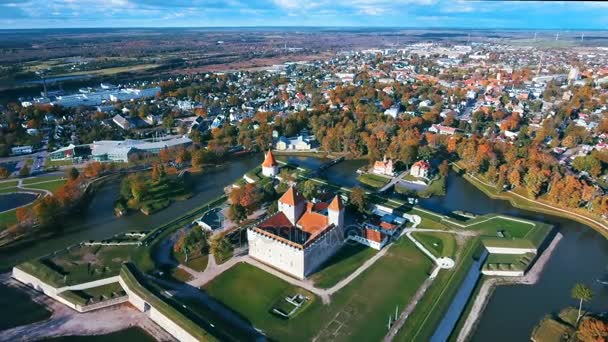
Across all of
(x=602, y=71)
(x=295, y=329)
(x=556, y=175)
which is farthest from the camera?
(x=602, y=71)

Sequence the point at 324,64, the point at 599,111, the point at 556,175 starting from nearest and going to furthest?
the point at 556,175 → the point at 599,111 → the point at 324,64

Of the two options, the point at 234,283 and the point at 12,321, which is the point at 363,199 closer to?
the point at 234,283

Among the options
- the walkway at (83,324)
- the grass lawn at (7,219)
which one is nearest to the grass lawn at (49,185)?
the grass lawn at (7,219)

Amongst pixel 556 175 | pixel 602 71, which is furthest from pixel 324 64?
pixel 556 175

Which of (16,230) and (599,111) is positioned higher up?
(599,111)

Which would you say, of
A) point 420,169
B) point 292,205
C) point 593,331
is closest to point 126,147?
point 292,205
